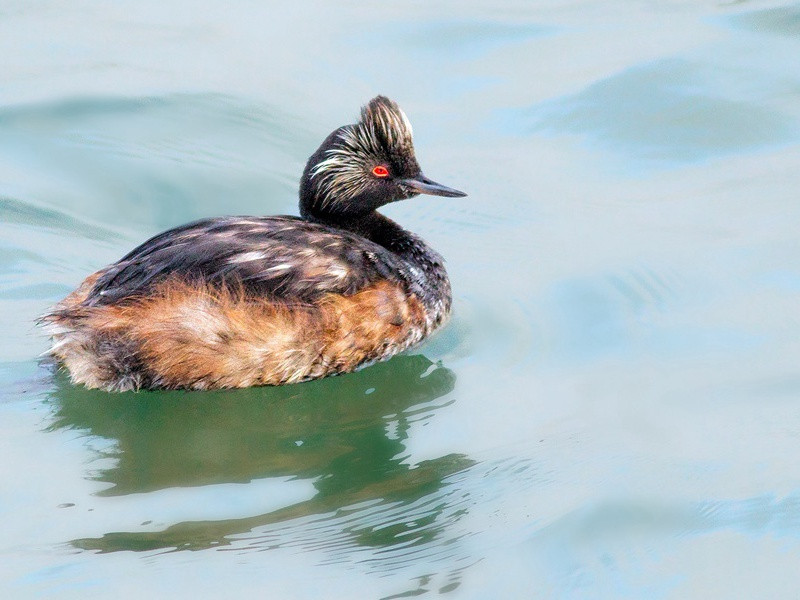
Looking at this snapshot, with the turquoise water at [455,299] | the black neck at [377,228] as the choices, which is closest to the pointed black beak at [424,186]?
the black neck at [377,228]

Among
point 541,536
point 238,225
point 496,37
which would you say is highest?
point 496,37

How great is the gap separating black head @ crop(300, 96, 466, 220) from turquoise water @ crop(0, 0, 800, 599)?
2.33ft

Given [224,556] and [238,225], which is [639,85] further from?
[224,556]

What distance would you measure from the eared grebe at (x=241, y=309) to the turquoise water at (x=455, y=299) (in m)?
0.18

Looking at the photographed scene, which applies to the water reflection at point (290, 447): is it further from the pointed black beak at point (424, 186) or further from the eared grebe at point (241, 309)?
the pointed black beak at point (424, 186)

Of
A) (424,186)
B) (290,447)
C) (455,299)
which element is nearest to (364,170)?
(424,186)

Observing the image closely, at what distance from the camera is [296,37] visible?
9375mm

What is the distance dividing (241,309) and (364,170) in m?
1.23

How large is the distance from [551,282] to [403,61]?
2.92m

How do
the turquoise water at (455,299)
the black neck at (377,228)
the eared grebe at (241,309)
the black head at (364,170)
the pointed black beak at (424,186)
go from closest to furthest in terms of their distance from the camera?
1. the turquoise water at (455,299)
2. the eared grebe at (241,309)
3. the black head at (364,170)
4. the pointed black beak at (424,186)
5. the black neck at (377,228)

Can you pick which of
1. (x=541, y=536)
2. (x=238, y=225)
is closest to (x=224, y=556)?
(x=541, y=536)

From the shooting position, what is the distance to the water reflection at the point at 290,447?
4.93 meters

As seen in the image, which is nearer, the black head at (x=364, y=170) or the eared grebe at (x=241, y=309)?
the eared grebe at (x=241, y=309)

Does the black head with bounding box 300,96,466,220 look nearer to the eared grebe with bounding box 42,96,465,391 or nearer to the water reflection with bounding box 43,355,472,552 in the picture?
the eared grebe with bounding box 42,96,465,391
